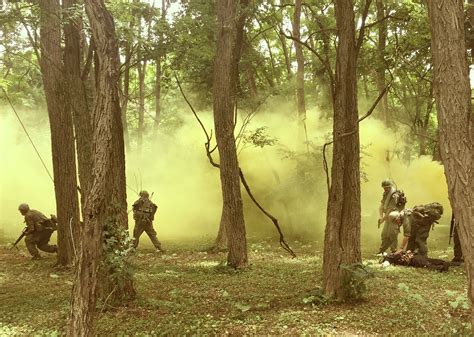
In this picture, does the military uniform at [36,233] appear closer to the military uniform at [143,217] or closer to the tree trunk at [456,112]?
the military uniform at [143,217]

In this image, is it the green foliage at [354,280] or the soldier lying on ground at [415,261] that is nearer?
the green foliage at [354,280]

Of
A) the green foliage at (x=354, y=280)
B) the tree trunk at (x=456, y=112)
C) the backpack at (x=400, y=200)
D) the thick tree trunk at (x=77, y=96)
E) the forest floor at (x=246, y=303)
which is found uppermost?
the thick tree trunk at (x=77, y=96)

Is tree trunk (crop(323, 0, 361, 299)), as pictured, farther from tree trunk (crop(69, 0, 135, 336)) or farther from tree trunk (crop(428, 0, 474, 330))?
tree trunk (crop(69, 0, 135, 336))

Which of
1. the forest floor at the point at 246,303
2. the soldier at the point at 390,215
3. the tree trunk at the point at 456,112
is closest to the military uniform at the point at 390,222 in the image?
the soldier at the point at 390,215

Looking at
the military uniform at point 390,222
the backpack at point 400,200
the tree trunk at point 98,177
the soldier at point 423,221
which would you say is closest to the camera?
the tree trunk at point 98,177

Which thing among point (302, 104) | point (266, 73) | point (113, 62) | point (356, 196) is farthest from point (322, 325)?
point (266, 73)

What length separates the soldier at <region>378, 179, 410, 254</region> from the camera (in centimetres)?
1200

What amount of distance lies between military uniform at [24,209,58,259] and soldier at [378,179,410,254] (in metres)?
9.25

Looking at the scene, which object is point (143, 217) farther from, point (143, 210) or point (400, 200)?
point (400, 200)

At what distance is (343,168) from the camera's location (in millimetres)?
7398

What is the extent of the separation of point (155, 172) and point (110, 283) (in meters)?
18.5

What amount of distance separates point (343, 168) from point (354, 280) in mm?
1815

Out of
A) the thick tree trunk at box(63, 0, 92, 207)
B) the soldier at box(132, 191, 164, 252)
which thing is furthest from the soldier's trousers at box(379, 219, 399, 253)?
the thick tree trunk at box(63, 0, 92, 207)

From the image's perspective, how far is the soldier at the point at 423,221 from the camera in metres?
10.7
